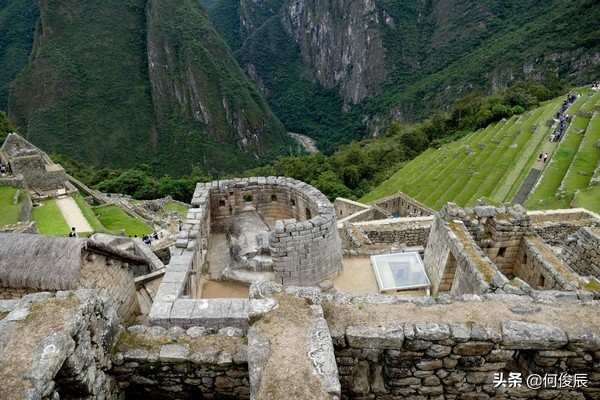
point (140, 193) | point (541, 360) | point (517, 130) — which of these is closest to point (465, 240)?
point (541, 360)

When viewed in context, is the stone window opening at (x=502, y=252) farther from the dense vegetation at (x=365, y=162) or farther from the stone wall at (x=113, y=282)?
the dense vegetation at (x=365, y=162)

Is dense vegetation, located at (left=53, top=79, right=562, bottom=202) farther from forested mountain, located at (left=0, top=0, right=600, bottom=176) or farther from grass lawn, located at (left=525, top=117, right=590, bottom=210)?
forested mountain, located at (left=0, top=0, right=600, bottom=176)

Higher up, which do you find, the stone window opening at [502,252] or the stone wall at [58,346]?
the stone wall at [58,346]

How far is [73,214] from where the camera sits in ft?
86.4

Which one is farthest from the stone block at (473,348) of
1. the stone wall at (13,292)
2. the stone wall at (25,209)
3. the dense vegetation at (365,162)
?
the dense vegetation at (365,162)

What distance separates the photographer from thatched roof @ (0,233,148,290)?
6.55m

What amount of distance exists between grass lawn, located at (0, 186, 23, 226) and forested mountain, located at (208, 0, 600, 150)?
80355mm

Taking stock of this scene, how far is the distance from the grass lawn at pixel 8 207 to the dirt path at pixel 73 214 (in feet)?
9.23

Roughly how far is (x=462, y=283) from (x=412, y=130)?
194 ft

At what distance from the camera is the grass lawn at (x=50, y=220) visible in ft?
74.9

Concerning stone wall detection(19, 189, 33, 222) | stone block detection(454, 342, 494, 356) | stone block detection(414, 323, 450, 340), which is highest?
stone block detection(414, 323, 450, 340)

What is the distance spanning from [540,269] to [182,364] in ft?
23.8

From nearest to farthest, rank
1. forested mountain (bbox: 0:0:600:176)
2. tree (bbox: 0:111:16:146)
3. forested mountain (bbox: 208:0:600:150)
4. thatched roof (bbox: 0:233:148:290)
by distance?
thatched roof (bbox: 0:233:148:290), tree (bbox: 0:111:16:146), forested mountain (bbox: 208:0:600:150), forested mountain (bbox: 0:0:600:176)

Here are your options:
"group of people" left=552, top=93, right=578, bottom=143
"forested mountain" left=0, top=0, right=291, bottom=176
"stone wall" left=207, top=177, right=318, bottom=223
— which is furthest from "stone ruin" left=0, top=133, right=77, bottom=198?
"forested mountain" left=0, top=0, right=291, bottom=176
